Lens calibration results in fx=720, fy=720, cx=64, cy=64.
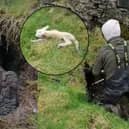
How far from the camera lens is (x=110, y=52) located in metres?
9.51

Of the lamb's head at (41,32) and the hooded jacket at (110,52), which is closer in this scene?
the hooded jacket at (110,52)

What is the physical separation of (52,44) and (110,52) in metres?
1.19

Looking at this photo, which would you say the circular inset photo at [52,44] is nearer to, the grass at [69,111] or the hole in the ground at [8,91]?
the grass at [69,111]

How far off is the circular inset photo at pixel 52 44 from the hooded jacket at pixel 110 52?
26.9 inches

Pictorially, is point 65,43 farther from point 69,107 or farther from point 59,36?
point 69,107

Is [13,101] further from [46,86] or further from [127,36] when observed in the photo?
[127,36]

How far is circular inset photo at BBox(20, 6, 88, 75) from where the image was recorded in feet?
33.7

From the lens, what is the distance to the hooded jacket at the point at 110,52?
31.2 ft

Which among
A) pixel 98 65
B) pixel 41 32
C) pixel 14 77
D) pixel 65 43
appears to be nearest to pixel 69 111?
pixel 98 65

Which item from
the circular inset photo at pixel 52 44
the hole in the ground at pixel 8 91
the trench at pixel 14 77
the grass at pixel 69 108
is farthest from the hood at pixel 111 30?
the hole in the ground at pixel 8 91

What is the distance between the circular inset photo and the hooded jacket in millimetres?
684

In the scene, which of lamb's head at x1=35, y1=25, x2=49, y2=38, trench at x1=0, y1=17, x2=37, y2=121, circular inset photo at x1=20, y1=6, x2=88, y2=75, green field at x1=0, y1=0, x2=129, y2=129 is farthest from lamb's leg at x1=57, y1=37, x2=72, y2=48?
trench at x1=0, y1=17, x2=37, y2=121

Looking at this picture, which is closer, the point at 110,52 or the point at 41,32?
the point at 110,52

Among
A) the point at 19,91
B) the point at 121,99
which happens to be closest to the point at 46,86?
the point at 19,91
